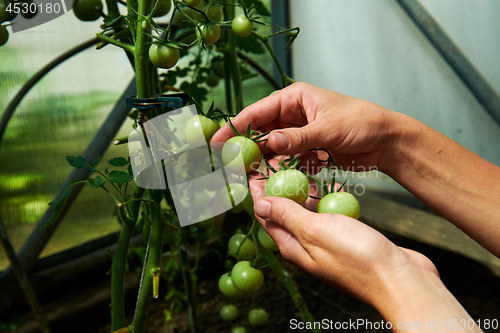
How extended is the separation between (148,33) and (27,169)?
0.77 meters

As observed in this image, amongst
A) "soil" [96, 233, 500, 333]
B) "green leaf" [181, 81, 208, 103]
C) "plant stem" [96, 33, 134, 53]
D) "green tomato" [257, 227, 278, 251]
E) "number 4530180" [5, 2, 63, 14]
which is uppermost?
"number 4530180" [5, 2, 63, 14]

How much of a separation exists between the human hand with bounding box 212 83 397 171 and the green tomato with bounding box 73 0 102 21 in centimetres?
27

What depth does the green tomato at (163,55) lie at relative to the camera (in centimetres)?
52

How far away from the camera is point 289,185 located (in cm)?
54

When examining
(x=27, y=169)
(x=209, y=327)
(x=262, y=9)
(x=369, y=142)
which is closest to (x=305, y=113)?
(x=369, y=142)

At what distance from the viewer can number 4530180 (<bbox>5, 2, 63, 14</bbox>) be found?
25.1 inches

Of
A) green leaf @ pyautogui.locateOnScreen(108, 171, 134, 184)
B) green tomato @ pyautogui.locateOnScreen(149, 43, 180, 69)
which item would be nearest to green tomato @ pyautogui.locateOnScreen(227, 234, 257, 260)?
green leaf @ pyautogui.locateOnScreen(108, 171, 134, 184)

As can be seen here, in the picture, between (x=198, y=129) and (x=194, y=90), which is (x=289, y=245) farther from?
(x=194, y=90)

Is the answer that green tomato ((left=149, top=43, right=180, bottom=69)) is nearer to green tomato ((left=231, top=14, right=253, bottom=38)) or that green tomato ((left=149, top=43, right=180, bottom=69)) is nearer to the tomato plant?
the tomato plant

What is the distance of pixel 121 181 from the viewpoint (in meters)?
0.59

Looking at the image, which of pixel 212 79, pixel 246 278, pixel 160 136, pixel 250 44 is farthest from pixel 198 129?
pixel 250 44

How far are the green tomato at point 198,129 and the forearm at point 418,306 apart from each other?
306 millimetres

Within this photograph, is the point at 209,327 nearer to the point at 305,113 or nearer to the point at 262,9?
the point at 305,113

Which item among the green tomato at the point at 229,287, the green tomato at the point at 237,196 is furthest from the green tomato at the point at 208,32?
the green tomato at the point at 229,287
